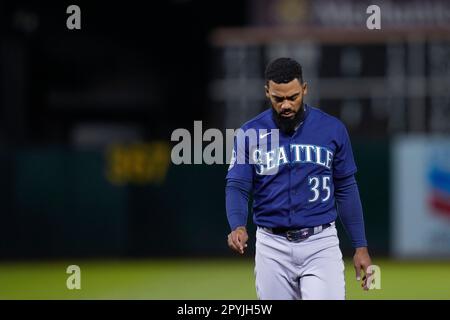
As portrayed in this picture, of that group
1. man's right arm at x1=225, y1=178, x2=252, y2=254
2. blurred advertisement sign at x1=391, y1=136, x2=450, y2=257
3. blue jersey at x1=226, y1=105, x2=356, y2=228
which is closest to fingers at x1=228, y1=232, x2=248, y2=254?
man's right arm at x1=225, y1=178, x2=252, y2=254

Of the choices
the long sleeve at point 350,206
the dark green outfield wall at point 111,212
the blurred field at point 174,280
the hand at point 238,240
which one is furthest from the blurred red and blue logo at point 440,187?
the hand at point 238,240

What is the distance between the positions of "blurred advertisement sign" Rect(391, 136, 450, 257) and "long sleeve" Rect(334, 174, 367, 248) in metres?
8.37

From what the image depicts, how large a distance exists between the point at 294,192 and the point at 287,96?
51cm

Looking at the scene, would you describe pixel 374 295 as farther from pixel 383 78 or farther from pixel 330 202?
pixel 383 78

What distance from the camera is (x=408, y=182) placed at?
1429 centimetres

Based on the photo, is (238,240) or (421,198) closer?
(238,240)

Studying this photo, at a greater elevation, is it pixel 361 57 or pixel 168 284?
pixel 361 57

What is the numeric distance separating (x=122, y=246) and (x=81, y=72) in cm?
897

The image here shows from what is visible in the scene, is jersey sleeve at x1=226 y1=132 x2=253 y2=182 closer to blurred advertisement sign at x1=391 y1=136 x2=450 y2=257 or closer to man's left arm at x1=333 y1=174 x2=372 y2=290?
man's left arm at x1=333 y1=174 x2=372 y2=290

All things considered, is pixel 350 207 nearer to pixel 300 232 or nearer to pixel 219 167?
pixel 300 232

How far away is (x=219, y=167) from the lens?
1428cm

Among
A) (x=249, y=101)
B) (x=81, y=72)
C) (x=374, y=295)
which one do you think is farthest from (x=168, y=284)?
(x=81, y=72)

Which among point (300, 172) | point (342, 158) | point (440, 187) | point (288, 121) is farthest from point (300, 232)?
point (440, 187)

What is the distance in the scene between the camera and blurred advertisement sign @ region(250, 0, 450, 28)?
1602cm
